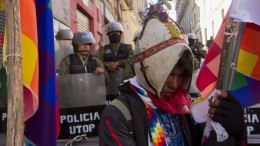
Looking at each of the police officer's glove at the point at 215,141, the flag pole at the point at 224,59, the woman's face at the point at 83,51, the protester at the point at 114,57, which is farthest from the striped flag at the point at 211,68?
the woman's face at the point at 83,51

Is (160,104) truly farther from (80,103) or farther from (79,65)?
(79,65)

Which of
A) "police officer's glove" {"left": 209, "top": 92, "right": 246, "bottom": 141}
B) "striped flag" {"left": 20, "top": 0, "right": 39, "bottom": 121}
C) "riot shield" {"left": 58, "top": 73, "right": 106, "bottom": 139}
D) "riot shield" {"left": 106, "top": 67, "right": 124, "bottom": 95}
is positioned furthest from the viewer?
"riot shield" {"left": 106, "top": 67, "right": 124, "bottom": 95}

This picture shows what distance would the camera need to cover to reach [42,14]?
2.80 metres

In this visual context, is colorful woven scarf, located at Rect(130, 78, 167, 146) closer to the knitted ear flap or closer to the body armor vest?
the knitted ear flap

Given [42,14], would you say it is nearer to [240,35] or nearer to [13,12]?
[13,12]

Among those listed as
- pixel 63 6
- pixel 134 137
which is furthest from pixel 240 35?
pixel 63 6

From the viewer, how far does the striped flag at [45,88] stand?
271 centimetres

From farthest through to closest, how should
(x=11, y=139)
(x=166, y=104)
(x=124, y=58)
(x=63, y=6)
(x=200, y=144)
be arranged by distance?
(x=63, y=6) < (x=124, y=58) < (x=11, y=139) < (x=200, y=144) < (x=166, y=104)

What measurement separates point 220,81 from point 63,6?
8773mm

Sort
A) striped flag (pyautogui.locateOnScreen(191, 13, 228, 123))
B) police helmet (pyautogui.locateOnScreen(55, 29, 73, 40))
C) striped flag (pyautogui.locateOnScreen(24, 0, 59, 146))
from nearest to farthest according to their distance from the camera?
striped flag (pyautogui.locateOnScreen(191, 13, 228, 123)) < striped flag (pyautogui.locateOnScreen(24, 0, 59, 146)) < police helmet (pyautogui.locateOnScreen(55, 29, 73, 40))

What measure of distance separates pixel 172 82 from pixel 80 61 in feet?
12.5

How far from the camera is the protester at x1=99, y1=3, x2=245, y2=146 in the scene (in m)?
→ 1.79

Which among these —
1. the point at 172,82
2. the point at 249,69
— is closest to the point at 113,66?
the point at 249,69

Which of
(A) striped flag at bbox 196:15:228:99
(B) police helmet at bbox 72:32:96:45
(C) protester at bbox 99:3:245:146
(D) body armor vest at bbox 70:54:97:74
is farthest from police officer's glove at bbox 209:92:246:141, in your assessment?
(B) police helmet at bbox 72:32:96:45
